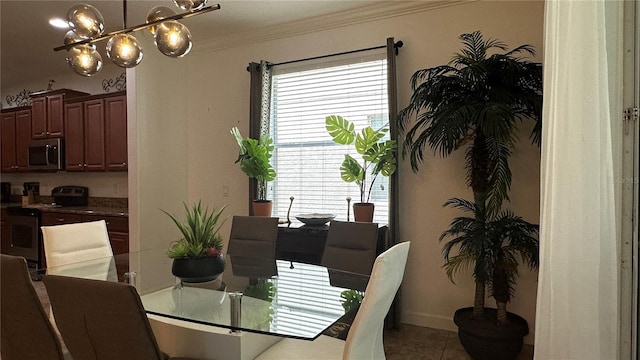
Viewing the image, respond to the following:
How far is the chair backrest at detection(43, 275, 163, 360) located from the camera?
1.23m

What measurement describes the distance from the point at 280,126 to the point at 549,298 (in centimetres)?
294

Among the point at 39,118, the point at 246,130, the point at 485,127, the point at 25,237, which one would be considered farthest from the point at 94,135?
the point at 485,127

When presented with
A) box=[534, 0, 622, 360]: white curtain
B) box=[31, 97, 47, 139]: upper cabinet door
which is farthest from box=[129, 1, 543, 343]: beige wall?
box=[31, 97, 47, 139]: upper cabinet door

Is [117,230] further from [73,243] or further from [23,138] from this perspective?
[23,138]

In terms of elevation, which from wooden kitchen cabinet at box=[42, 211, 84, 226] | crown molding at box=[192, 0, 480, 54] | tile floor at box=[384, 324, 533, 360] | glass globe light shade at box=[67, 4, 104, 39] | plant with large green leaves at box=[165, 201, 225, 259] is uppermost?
crown molding at box=[192, 0, 480, 54]

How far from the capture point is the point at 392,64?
327 cm

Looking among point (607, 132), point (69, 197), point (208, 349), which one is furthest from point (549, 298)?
point (69, 197)

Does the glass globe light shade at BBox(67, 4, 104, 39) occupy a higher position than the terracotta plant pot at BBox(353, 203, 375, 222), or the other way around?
the glass globe light shade at BBox(67, 4, 104, 39)

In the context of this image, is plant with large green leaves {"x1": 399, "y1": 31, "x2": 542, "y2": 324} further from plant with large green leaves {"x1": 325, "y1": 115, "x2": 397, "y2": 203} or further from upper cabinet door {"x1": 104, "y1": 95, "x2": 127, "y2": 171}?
upper cabinet door {"x1": 104, "y1": 95, "x2": 127, "y2": 171}

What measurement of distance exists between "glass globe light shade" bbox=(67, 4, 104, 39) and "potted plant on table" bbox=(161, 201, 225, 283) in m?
1.13

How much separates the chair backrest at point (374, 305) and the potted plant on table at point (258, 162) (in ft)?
6.94

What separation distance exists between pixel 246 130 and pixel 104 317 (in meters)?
3.08

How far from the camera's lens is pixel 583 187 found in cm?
160

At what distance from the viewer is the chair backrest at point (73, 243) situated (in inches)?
99.0
